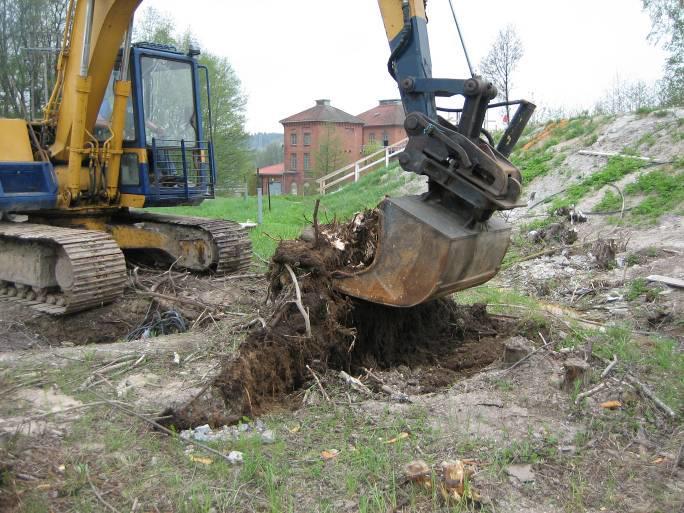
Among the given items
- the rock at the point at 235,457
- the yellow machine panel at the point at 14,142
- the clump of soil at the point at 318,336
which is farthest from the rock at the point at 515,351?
the yellow machine panel at the point at 14,142

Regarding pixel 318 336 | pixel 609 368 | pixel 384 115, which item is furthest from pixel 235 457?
pixel 384 115

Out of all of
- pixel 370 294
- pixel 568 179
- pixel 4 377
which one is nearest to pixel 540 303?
pixel 370 294

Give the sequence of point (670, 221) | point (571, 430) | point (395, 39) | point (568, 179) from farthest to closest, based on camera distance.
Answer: point (568, 179) → point (670, 221) → point (395, 39) → point (571, 430)

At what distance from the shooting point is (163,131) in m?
8.55

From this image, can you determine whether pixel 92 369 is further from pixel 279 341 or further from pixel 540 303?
pixel 540 303

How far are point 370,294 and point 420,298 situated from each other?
394mm

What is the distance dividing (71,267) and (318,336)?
342 centimetres

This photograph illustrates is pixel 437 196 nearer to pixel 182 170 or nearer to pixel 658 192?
pixel 182 170

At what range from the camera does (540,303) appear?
7.53m

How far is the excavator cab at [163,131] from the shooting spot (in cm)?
825

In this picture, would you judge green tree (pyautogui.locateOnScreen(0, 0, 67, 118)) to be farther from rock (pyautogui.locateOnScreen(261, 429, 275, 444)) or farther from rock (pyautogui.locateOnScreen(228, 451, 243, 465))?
rock (pyautogui.locateOnScreen(228, 451, 243, 465))

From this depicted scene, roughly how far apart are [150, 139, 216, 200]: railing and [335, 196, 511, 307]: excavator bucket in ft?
13.9

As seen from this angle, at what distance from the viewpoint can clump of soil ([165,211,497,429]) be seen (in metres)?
4.37

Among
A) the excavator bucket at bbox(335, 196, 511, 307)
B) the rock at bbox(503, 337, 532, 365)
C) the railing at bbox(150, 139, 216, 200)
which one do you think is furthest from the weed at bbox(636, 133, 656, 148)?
the rock at bbox(503, 337, 532, 365)
